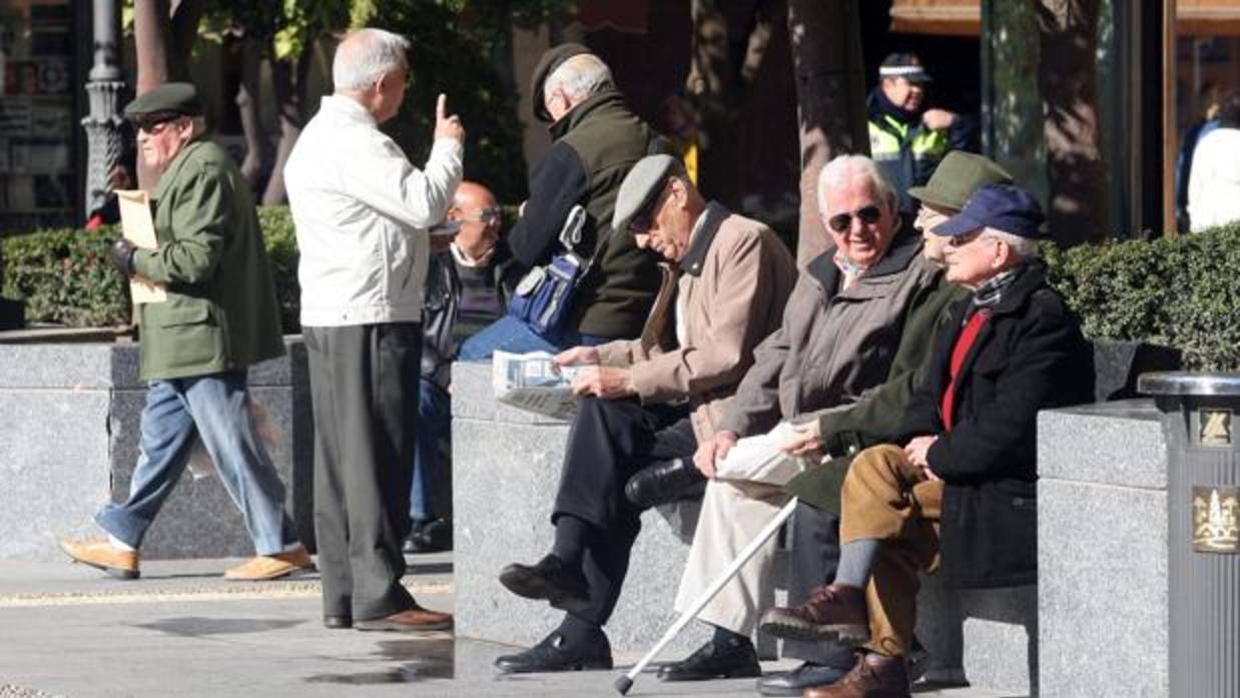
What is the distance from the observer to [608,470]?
9.88 m

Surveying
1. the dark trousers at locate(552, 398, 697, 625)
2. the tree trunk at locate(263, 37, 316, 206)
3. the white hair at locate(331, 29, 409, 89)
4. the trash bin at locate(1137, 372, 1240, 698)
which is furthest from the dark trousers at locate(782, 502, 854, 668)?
the tree trunk at locate(263, 37, 316, 206)

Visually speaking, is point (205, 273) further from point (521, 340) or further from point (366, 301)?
point (521, 340)

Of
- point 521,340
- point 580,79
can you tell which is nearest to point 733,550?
point 521,340

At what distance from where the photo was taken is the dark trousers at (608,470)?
9875 millimetres

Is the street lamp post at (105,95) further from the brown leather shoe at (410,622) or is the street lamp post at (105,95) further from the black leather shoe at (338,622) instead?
the brown leather shoe at (410,622)

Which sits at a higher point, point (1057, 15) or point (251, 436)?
point (1057, 15)

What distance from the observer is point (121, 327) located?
17.6 meters

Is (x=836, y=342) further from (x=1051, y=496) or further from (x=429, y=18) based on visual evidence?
(x=429, y=18)

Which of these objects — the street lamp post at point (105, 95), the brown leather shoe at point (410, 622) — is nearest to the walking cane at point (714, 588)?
the brown leather shoe at point (410, 622)

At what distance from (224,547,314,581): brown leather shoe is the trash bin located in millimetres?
5339

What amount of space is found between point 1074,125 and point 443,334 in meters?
3.49

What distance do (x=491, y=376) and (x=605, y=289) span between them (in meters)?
0.56

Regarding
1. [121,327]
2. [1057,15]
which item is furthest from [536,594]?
[121,327]

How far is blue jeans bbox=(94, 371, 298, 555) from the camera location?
12195 millimetres
